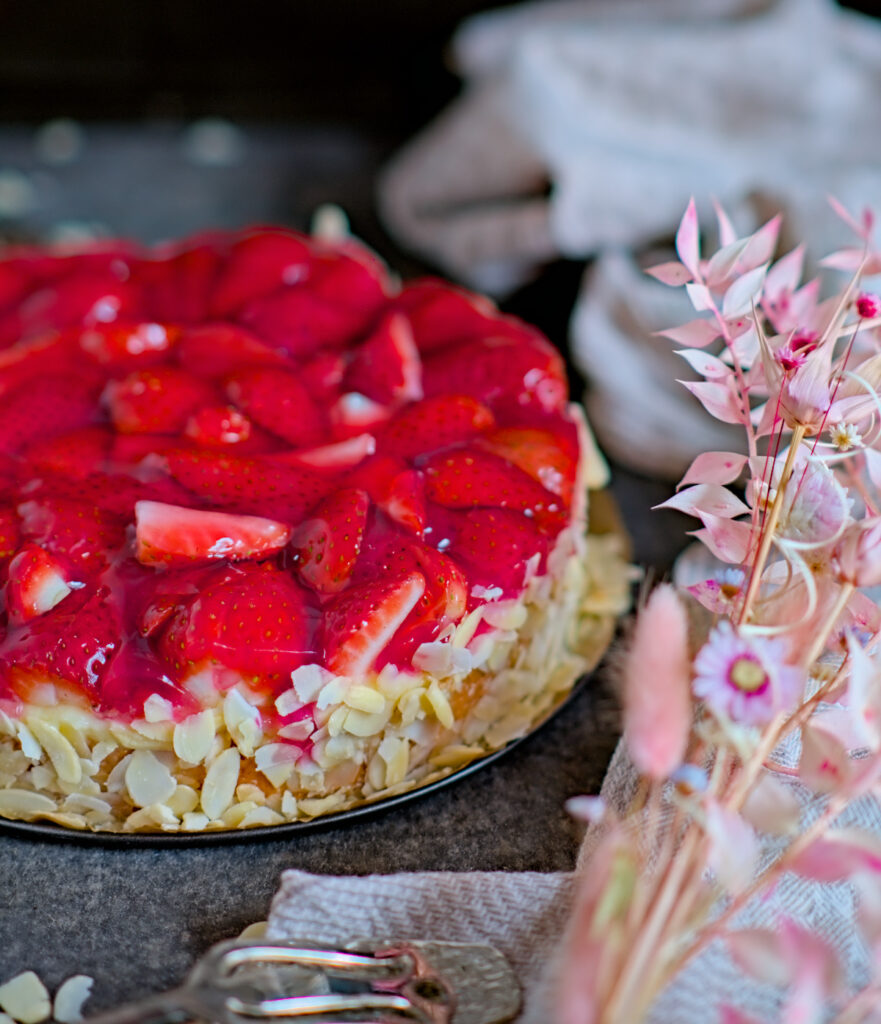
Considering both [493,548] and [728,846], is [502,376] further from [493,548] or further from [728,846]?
[728,846]

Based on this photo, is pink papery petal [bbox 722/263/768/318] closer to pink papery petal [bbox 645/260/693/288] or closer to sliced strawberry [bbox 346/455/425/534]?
pink papery petal [bbox 645/260/693/288]

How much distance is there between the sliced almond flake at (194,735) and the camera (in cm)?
82

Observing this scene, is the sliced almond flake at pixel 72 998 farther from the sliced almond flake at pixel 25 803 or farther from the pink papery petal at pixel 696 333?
the pink papery petal at pixel 696 333

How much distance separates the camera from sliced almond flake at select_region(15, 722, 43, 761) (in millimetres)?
826

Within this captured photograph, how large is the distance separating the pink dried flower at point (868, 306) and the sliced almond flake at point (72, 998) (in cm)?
69

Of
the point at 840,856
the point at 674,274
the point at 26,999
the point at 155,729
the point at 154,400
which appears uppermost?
the point at 674,274

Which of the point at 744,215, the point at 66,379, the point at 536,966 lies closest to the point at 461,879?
the point at 536,966

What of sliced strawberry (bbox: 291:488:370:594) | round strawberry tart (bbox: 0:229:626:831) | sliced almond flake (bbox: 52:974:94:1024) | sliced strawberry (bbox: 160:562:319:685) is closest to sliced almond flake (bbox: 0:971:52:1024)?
sliced almond flake (bbox: 52:974:94:1024)

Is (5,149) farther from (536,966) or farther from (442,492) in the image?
(536,966)

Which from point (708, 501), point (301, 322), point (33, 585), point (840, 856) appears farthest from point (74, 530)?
point (840, 856)

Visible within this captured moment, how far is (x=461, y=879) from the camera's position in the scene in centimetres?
80

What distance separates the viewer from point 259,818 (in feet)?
2.85

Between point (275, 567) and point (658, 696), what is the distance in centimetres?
41

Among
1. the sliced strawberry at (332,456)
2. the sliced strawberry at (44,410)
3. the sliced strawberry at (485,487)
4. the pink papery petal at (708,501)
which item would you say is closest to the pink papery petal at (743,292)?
the pink papery petal at (708,501)
